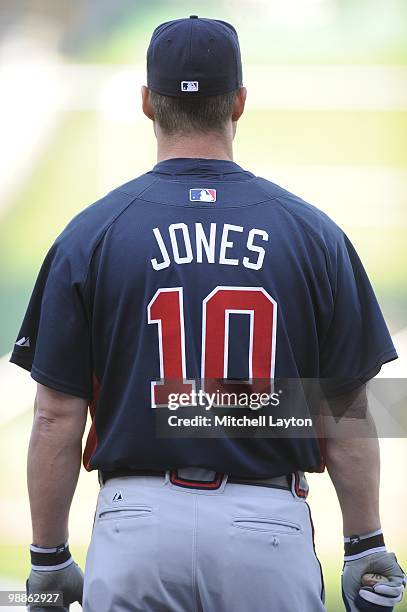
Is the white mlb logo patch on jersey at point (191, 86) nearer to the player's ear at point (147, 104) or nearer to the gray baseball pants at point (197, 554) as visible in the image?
the player's ear at point (147, 104)

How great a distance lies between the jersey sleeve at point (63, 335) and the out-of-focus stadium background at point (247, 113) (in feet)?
7.06

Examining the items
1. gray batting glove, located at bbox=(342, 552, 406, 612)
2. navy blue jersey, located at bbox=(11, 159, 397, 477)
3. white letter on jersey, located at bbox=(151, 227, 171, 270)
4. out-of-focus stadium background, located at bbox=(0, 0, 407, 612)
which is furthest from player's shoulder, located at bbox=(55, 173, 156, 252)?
out-of-focus stadium background, located at bbox=(0, 0, 407, 612)

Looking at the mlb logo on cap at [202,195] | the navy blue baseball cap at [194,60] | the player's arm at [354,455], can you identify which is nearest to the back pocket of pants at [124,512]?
the player's arm at [354,455]

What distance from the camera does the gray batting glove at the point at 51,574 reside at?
6.77 ft

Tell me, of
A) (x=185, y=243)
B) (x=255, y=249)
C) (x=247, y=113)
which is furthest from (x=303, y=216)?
(x=247, y=113)

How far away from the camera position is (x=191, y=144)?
6.57 feet

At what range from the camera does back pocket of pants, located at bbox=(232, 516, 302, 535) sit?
180 cm

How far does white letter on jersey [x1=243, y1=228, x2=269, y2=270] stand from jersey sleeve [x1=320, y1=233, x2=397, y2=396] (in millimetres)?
157

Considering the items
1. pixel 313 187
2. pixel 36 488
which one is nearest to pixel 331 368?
pixel 36 488

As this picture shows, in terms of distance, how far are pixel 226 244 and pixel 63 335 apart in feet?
1.16

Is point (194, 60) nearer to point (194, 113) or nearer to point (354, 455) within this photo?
point (194, 113)

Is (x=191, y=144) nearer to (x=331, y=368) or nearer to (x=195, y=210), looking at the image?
(x=195, y=210)

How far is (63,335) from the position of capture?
1.92 metres

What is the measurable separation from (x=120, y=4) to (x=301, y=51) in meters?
0.75
